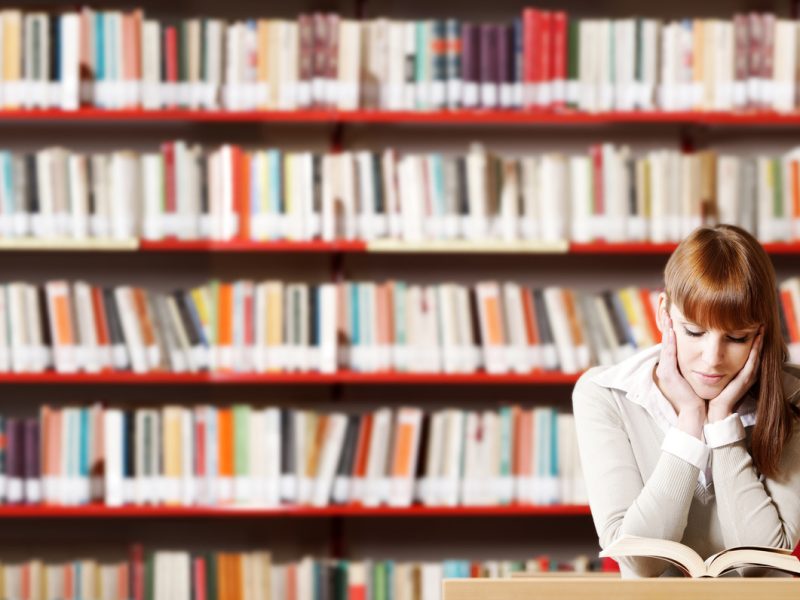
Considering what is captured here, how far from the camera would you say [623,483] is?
163 centimetres

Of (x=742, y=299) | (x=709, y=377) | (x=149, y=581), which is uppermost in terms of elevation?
(x=742, y=299)

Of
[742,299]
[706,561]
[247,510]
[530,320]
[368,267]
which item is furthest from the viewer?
[368,267]

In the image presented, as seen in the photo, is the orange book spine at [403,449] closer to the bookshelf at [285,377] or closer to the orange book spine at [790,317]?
the bookshelf at [285,377]

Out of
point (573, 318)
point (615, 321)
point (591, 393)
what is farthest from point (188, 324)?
point (591, 393)

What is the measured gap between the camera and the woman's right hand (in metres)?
1.62

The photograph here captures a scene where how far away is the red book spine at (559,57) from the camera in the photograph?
296 cm

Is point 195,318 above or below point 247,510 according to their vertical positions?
above

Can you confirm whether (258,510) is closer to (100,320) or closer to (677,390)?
(100,320)

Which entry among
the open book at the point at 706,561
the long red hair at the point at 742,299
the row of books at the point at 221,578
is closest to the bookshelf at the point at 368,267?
the row of books at the point at 221,578

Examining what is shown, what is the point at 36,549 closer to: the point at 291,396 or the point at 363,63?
the point at 291,396

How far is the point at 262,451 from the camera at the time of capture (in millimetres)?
2902

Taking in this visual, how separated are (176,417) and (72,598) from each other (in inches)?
23.6

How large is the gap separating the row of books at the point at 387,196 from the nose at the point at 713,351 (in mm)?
1378

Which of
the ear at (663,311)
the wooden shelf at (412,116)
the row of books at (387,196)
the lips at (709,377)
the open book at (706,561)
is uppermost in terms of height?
the wooden shelf at (412,116)
